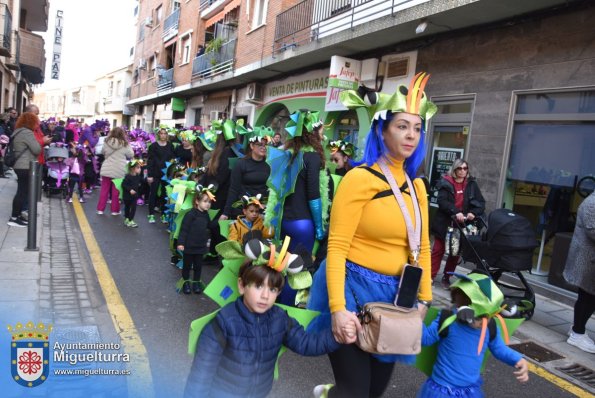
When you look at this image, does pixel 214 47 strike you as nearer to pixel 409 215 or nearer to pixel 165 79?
pixel 165 79

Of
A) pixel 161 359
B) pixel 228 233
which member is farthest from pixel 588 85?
pixel 161 359

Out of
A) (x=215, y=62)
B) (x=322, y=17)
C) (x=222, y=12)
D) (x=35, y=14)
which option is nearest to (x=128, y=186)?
(x=322, y=17)

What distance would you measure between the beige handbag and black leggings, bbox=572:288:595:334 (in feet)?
10.8

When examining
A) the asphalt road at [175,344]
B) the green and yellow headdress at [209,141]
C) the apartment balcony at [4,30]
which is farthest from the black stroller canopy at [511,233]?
the apartment balcony at [4,30]

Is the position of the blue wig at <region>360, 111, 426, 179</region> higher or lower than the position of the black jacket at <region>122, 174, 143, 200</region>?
higher

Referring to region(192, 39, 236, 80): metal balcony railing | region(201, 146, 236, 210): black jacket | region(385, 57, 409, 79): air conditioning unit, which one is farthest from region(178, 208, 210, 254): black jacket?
region(192, 39, 236, 80): metal balcony railing

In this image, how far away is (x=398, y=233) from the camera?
2334 mm

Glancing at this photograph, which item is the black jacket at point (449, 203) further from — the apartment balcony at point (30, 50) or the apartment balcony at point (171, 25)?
the apartment balcony at point (171, 25)

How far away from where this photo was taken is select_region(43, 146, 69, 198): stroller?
11102 mm

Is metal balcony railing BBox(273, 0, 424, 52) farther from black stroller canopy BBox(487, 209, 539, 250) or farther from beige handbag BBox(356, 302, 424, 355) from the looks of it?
beige handbag BBox(356, 302, 424, 355)

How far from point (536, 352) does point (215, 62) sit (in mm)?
17990

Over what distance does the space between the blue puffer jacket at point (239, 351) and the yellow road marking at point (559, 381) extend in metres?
2.68

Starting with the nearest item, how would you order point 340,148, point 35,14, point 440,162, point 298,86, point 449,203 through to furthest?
point 449,203, point 340,148, point 440,162, point 298,86, point 35,14

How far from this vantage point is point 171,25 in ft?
95.5
